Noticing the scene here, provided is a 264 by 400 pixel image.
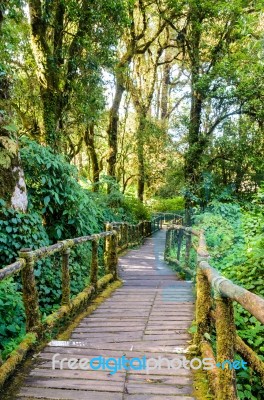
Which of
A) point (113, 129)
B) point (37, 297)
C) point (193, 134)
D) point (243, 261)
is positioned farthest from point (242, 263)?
point (113, 129)

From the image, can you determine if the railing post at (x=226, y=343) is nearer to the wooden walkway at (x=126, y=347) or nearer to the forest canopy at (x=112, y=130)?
the wooden walkway at (x=126, y=347)

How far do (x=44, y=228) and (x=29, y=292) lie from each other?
11.0 feet

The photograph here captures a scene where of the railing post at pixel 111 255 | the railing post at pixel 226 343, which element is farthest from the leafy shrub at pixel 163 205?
the railing post at pixel 226 343

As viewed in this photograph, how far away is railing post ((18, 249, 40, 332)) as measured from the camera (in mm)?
3387

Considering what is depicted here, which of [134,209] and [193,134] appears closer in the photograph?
[193,134]

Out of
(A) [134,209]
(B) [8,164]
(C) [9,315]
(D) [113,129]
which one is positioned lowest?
(C) [9,315]

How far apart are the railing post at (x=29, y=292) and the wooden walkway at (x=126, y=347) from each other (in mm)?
289

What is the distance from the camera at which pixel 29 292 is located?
11.3 ft

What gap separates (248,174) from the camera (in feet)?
52.1

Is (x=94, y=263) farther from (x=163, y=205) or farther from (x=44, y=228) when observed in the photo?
(x=163, y=205)

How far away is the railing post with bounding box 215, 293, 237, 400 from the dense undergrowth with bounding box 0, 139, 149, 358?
299cm

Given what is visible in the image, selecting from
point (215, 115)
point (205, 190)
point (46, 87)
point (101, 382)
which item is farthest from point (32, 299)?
point (215, 115)

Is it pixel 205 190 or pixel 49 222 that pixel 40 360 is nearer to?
pixel 49 222

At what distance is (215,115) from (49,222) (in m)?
10.8
